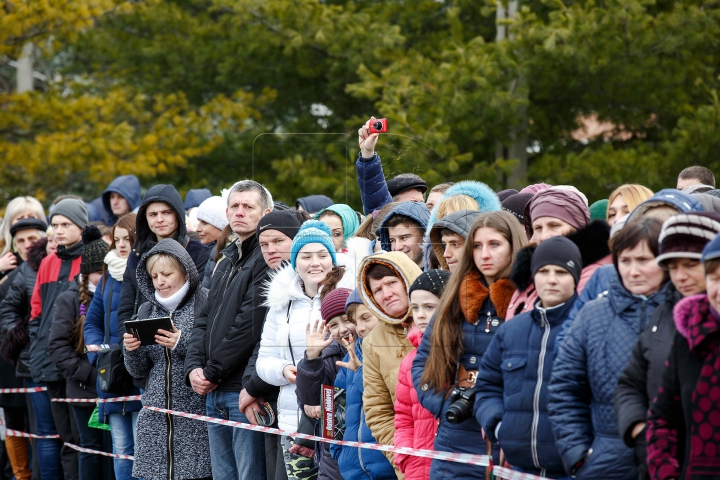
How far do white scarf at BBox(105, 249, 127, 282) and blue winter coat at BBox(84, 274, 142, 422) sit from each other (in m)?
0.06

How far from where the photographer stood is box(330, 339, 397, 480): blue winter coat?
548 cm

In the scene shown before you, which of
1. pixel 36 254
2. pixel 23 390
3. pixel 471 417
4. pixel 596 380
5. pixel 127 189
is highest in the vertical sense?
pixel 127 189

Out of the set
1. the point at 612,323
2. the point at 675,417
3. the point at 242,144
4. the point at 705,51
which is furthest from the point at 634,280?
the point at 242,144

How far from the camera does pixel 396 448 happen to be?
5.18m

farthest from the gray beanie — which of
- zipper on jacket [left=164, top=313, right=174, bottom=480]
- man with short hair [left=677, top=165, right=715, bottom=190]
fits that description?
man with short hair [left=677, top=165, right=715, bottom=190]

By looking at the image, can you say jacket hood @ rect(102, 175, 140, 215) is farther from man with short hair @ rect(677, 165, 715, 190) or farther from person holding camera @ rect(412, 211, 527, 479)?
person holding camera @ rect(412, 211, 527, 479)

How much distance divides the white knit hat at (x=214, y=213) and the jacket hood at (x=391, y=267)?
10.7 ft

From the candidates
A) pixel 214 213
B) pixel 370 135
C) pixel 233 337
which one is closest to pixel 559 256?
pixel 370 135

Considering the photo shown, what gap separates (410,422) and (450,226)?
1.02m

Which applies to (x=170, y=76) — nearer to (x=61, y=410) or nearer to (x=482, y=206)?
(x=61, y=410)

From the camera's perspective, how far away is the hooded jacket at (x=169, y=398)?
7207 mm

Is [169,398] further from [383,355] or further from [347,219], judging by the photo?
[383,355]

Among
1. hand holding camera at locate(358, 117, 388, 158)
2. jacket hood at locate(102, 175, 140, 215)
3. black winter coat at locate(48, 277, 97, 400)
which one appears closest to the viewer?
hand holding camera at locate(358, 117, 388, 158)

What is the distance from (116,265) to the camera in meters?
8.27
